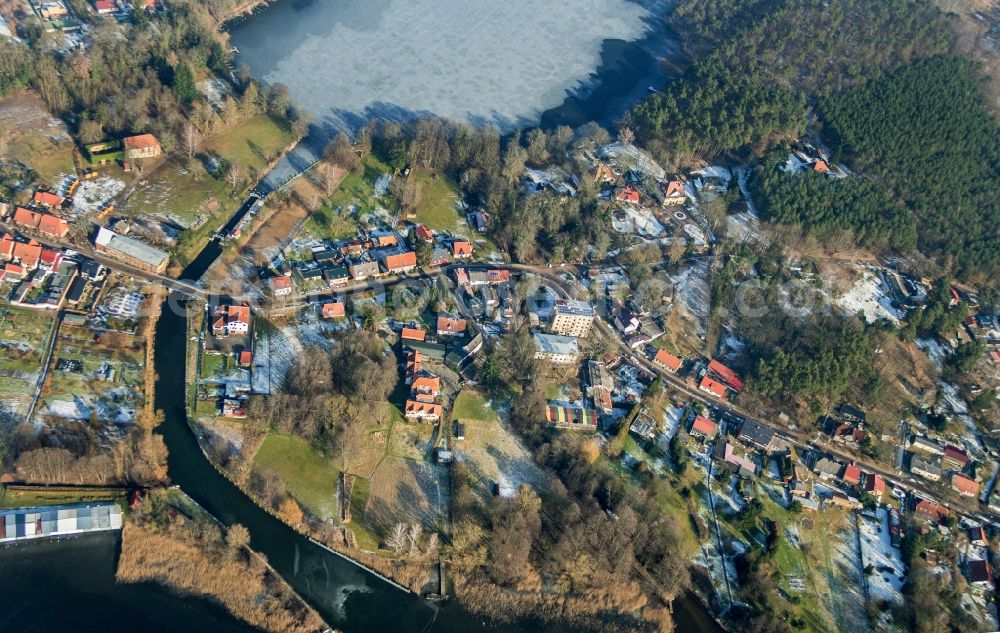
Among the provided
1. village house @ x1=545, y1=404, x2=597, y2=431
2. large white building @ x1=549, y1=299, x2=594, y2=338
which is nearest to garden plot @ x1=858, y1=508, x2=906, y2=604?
village house @ x1=545, y1=404, x2=597, y2=431

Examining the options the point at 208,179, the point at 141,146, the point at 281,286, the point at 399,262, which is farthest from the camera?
the point at 208,179

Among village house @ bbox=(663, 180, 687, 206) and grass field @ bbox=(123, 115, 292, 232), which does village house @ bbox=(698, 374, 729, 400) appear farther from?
grass field @ bbox=(123, 115, 292, 232)

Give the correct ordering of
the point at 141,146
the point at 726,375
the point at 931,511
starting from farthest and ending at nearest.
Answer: the point at 141,146, the point at 726,375, the point at 931,511

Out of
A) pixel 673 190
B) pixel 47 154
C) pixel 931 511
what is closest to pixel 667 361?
pixel 931 511

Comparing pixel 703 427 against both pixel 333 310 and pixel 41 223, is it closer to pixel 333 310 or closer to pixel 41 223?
pixel 333 310

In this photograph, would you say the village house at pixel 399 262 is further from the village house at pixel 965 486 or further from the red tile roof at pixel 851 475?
the village house at pixel 965 486

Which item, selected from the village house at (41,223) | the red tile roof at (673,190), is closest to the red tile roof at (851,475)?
the red tile roof at (673,190)
